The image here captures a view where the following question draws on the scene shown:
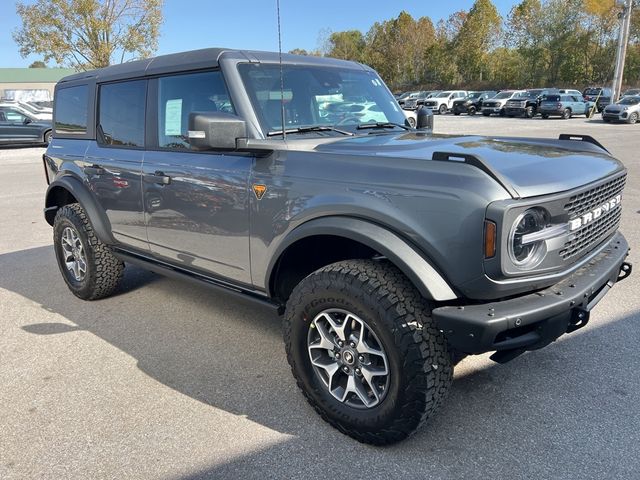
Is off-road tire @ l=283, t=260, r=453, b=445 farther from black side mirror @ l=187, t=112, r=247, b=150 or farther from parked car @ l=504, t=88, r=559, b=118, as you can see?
parked car @ l=504, t=88, r=559, b=118

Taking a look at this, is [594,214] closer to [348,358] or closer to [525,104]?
[348,358]

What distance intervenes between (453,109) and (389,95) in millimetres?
38510

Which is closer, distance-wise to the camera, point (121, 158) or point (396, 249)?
point (396, 249)

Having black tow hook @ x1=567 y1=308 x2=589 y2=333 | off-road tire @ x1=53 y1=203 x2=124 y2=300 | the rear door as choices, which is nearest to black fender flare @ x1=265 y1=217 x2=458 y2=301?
black tow hook @ x1=567 y1=308 x2=589 y2=333

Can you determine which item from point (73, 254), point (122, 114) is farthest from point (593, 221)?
point (73, 254)

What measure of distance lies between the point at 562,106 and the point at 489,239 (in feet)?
112

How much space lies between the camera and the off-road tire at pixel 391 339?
93.0 inches

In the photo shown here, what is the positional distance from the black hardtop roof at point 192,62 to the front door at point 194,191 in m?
0.07

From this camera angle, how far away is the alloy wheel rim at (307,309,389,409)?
257 centimetres

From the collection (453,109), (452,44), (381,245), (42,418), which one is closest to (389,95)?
(381,245)

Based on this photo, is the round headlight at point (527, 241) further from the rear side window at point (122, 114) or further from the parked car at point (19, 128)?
the parked car at point (19, 128)

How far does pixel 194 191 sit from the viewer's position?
3320mm

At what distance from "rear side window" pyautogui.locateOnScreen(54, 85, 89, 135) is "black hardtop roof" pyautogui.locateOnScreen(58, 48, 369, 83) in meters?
0.33

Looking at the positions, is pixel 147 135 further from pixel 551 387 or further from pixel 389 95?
pixel 551 387
